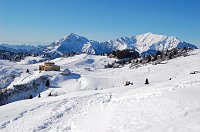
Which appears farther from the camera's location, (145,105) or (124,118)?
(145,105)

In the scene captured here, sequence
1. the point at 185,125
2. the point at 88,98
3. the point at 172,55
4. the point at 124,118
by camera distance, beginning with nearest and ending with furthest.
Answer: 1. the point at 185,125
2. the point at 124,118
3. the point at 88,98
4. the point at 172,55

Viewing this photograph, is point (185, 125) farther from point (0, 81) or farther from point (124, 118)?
point (0, 81)

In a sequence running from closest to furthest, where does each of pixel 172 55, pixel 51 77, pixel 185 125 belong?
pixel 185 125 < pixel 51 77 < pixel 172 55

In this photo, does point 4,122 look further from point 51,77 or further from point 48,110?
point 51,77

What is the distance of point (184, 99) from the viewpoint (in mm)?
30609

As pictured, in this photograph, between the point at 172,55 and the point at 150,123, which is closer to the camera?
the point at 150,123

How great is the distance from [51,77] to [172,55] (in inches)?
2875

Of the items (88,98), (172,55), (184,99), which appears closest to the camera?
(184,99)

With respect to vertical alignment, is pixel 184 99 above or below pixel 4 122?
above

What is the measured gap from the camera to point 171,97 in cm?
3192

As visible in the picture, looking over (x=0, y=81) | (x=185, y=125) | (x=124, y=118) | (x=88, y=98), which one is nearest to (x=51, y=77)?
(x=0, y=81)

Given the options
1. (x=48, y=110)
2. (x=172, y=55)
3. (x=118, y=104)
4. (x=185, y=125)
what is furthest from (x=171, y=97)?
(x=172, y=55)

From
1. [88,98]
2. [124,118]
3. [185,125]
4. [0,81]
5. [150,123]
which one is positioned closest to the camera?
[185,125]

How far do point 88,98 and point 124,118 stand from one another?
1594 cm
